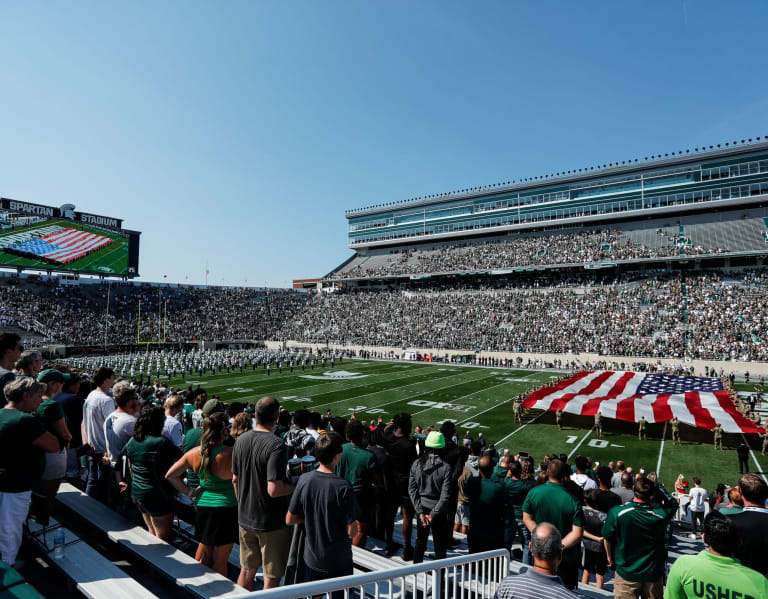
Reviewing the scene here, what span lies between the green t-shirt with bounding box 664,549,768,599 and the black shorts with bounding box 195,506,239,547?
311 cm

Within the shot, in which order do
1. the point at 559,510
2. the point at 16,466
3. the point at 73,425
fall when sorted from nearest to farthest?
the point at 16,466 → the point at 559,510 → the point at 73,425

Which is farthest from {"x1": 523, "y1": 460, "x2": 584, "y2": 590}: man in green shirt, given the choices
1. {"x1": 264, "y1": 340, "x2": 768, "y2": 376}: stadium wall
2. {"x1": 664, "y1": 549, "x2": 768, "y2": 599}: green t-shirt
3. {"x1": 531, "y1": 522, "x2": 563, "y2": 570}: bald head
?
{"x1": 264, "y1": 340, "x2": 768, "y2": 376}: stadium wall

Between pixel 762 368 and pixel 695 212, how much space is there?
84.6 feet

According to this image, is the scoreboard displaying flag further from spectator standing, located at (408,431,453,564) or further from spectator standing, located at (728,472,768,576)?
spectator standing, located at (728,472,768,576)

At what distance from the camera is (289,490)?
3.32 meters

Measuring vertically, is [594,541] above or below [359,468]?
below

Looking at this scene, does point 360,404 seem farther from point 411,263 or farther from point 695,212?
point 695,212

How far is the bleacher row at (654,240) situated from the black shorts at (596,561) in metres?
47.6

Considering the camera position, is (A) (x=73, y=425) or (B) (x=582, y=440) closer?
(A) (x=73, y=425)

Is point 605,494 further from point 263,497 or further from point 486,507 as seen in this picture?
point 263,497

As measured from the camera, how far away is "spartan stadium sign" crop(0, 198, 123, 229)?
4344 centimetres

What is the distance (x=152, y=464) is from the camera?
12.7ft

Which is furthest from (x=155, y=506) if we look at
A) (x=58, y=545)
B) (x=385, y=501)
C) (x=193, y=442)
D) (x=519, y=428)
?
(x=519, y=428)

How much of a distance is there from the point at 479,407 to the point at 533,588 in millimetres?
19563
